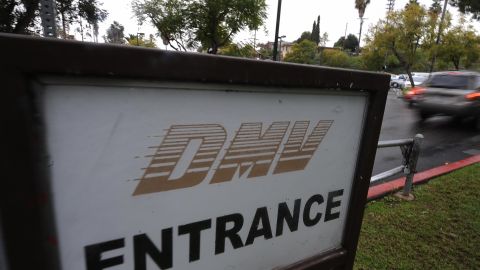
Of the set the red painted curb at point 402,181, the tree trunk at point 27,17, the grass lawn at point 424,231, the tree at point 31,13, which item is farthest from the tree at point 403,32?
the tree trunk at point 27,17

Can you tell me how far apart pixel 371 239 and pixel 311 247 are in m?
1.86

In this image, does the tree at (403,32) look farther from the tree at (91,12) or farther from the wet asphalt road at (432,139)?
the tree at (91,12)

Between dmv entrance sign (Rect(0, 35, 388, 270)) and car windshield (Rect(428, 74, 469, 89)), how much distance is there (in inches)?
386

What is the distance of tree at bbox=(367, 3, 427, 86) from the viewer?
2419 centimetres

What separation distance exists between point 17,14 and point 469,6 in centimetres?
2852

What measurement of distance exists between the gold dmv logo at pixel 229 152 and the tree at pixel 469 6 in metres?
27.9

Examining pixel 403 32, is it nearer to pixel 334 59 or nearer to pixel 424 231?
pixel 424 231

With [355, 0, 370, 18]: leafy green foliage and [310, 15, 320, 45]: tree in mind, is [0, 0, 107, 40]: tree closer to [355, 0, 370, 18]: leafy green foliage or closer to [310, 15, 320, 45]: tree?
[355, 0, 370, 18]: leafy green foliage

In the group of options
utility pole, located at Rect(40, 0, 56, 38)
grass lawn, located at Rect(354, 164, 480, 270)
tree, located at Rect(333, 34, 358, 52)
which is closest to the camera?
utility pole, located at Rect(40, 0, 56, 38)

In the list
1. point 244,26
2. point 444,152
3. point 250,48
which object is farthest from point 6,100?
point 250,48

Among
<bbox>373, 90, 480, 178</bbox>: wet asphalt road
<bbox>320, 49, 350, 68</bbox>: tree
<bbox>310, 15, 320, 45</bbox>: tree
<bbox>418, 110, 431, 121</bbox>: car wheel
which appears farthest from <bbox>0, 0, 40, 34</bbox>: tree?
<bbox>310, 15, 320, 45</bbox>: tree

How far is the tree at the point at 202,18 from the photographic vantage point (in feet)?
76.4

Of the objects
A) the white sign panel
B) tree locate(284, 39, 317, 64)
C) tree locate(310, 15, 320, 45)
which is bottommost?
the white sign panel

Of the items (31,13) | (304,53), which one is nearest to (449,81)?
(31,13)
